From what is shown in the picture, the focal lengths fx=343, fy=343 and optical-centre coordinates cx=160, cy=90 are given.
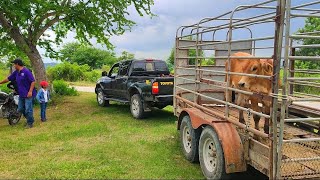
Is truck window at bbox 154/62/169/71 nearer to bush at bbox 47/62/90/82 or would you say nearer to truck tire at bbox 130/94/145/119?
truck tire at bbox 130/94/145/119

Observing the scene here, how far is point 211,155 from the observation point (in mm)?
5152

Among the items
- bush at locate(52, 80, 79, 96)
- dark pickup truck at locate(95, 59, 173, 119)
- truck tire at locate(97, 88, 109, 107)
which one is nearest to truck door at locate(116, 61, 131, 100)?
dark pickup truck at locate(95, 59, 173, 119)

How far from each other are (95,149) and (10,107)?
4.05 metres

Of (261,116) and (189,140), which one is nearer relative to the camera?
(261,116)

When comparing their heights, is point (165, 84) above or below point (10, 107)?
above

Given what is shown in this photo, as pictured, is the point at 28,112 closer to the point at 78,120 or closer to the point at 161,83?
the point at 78,120

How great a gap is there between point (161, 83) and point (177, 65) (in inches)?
98.4

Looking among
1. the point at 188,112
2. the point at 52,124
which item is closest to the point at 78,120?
the point at 52,124

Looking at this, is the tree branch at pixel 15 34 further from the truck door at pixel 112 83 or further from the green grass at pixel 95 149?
the truck door at pixel 112 83

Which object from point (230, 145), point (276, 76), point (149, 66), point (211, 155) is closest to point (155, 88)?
point (149, 66)

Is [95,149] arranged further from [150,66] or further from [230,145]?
[150,66]

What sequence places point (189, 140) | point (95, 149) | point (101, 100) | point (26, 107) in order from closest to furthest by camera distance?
point (189, 140)
point (95, 149)
point (26, 107)
point (101, 100)

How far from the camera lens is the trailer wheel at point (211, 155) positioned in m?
4.70

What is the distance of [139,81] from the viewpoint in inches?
416
